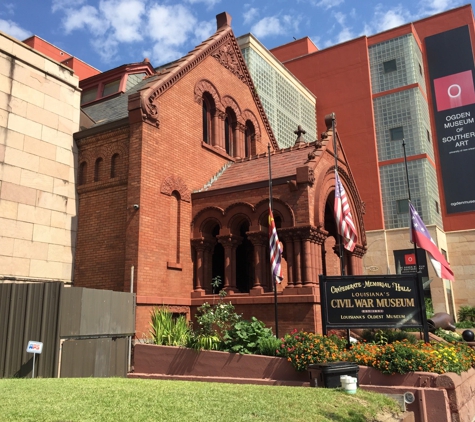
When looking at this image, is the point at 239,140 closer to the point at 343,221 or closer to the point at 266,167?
the point at 266,167

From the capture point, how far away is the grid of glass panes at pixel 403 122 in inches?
1382

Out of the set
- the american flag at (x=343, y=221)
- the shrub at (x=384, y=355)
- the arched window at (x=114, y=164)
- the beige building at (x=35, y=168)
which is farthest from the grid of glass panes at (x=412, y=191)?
the beige building at (x=35, y=168)

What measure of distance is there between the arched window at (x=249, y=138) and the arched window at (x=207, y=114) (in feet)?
11.2

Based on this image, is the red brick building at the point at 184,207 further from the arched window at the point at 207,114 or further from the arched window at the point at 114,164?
the arched window at the point at 207,114

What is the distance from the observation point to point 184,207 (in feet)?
57.7

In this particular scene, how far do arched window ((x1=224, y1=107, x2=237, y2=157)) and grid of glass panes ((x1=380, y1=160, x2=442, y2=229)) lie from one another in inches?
663

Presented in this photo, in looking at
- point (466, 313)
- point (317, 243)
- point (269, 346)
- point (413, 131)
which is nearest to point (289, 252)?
point (317, 243)

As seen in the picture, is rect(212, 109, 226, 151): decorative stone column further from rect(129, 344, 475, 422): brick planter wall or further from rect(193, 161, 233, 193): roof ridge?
rect(129, 344, 475, 422): brick planter wall

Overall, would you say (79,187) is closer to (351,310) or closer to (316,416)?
(351,310)

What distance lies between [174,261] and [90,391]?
28.9 feet

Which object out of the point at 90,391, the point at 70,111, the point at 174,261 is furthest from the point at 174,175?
the point at 90,391

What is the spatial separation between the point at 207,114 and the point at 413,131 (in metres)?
20.6

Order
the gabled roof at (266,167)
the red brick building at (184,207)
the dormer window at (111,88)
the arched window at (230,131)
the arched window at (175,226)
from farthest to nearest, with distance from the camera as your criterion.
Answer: the dormer window at (111,88) → the arched window at (230,131) → the gabled roof at (266,167) → the arched window at (175,226) → the red brick building at (184,207)

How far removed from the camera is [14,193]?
15.2 meters
